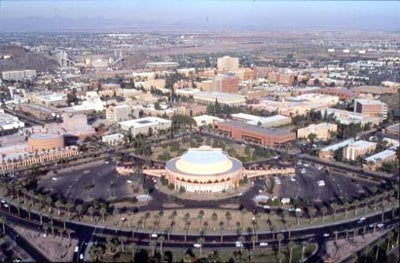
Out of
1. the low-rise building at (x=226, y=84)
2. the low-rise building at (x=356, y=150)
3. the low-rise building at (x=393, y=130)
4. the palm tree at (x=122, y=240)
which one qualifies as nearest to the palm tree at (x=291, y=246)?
the palm tree at (x=122, y=240)

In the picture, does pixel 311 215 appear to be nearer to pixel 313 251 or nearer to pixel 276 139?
pixel 313 251

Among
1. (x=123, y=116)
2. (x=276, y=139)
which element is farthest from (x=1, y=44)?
(x=276, y=139)

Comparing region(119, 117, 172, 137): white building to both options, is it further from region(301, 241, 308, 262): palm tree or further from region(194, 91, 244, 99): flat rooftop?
region(301, 241, 308, 262): palm tree

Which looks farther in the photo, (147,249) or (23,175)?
(23,175)

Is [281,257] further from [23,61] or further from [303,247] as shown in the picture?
[23,61]

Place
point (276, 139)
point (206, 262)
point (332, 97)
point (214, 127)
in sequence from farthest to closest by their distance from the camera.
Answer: point (332, 97)
point (214, 127)
point (276, 139)
point (206, 262)

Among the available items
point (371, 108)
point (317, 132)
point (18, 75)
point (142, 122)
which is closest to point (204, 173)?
point (317, 132)

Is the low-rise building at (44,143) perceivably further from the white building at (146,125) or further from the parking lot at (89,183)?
the white building at (146,125)
